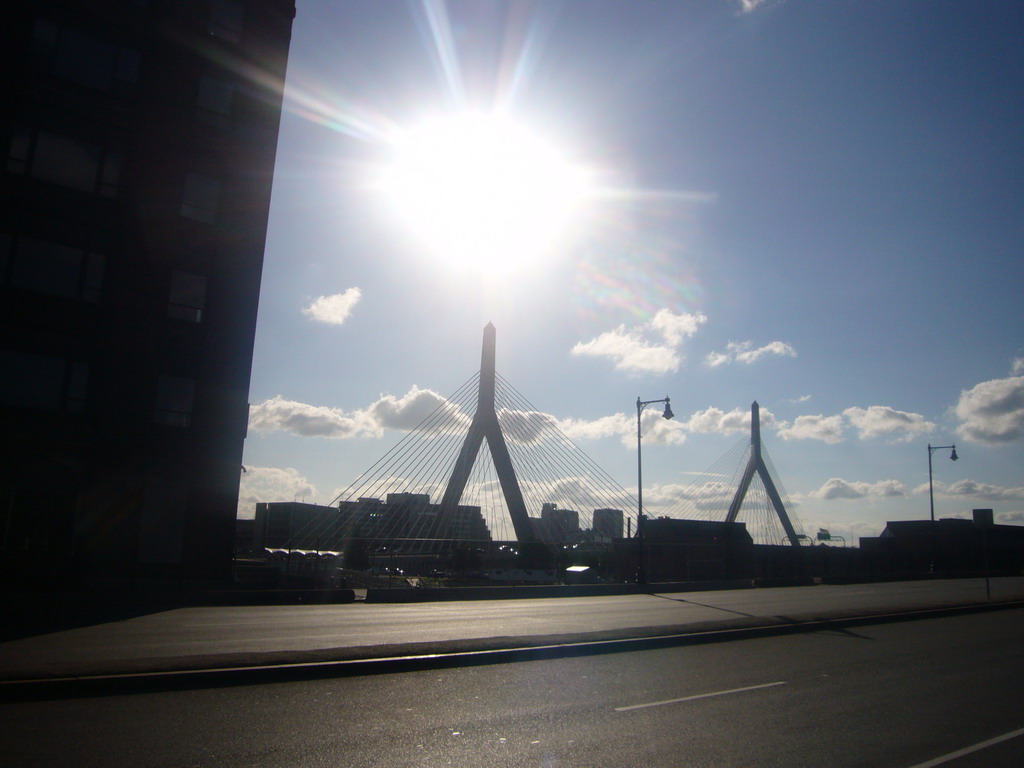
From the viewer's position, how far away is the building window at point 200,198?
100 ft

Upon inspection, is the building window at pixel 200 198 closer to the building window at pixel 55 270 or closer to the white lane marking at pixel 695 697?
the building window at pixel 55 270

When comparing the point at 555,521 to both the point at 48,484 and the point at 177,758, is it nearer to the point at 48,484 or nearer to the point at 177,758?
the point at 48,484

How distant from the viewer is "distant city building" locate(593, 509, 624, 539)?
51509mm

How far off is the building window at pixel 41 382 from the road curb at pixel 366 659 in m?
20.0

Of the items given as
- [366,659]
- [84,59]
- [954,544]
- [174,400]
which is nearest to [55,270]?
[174,400]

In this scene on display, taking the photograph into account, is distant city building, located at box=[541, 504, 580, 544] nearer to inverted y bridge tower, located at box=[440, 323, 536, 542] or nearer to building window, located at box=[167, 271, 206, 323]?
inverted y bridge tower, located at box=[440, 323, 536, 542]

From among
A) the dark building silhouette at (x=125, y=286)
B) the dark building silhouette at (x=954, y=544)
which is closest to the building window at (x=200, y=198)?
the dark building silhouette at (x=125, y=286)

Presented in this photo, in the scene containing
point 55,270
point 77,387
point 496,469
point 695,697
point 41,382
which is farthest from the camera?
point 496,469

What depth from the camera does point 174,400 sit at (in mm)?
29062

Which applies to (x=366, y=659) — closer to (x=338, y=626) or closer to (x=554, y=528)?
(x=338, y=626)

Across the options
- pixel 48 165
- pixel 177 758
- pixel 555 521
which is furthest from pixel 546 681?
pixel 555 521

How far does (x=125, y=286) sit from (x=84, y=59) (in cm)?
860

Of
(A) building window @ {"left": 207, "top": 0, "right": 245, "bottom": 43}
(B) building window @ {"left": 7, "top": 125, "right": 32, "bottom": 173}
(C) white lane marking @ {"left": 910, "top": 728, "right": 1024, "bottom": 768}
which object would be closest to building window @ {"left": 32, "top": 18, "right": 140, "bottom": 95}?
(B) building window @ {"left": 7, "top": 125, "right": 32, "bottom": 173}

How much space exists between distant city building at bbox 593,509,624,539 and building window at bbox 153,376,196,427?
25.3m
